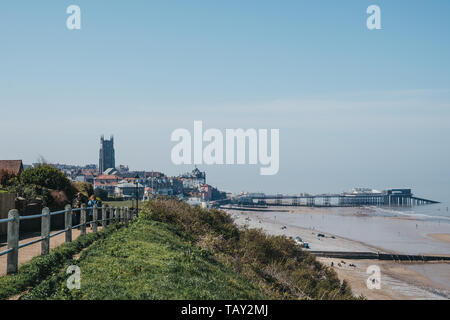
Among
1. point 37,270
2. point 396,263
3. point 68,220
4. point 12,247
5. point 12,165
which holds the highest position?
point 12,165

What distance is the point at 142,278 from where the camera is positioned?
8852 mm

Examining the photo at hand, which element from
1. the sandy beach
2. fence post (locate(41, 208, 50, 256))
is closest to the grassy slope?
fence post (locate(41, 208, 50, 256))

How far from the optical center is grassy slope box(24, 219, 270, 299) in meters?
7.74

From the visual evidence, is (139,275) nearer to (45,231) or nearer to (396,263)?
(45,231)

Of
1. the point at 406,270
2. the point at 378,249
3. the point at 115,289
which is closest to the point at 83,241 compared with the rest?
the point at 115,289

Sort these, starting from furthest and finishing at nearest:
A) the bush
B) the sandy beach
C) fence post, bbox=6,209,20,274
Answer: the sandy beach → the bush → fence post, bbox=6,209,20,274

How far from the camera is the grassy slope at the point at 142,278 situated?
774 cm

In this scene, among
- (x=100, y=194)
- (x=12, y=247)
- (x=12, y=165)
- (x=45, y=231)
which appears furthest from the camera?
(x=100, y=194)

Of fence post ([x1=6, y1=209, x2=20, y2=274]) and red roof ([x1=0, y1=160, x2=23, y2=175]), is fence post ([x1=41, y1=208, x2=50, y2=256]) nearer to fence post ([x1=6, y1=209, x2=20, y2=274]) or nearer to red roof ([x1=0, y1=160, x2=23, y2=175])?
fence post ([x1=6, y1=209, x2=20, y2=274])

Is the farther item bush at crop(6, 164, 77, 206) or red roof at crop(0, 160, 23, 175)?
red roof at crop(0, 160, 23, 175)

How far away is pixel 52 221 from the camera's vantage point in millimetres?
22219

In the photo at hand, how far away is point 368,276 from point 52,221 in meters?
29.8

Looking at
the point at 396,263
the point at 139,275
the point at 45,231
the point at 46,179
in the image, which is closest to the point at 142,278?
the point at 139,275
